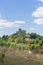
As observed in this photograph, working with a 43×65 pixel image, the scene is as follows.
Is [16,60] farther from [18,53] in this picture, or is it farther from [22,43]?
[22,43]

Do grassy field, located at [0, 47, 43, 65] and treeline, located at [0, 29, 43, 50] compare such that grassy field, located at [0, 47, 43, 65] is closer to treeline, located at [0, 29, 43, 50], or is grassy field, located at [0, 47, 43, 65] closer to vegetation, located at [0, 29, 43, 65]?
vegetation, located at [0, 29, 43, 65]

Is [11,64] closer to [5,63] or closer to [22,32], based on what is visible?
[5,63]

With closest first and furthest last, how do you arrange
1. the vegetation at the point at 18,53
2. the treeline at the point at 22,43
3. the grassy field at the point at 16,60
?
1. the grassy field at the point at 16,60
2. the vegetation at the point at 18,53
3. the treeline at the point at 22,43

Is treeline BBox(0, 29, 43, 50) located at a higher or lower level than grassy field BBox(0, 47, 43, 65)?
higher

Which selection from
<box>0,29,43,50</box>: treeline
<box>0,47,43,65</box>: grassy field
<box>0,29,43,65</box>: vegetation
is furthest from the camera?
<box>0,29,43,50</box>: treeline

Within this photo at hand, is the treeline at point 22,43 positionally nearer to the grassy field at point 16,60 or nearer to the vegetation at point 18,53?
the vegetation at point 18,53

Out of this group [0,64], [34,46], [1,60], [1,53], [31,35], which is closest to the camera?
[0,64]

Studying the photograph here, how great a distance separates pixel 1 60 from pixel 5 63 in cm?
69

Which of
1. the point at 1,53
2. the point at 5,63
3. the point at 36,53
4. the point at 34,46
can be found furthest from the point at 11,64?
the point at 34,46

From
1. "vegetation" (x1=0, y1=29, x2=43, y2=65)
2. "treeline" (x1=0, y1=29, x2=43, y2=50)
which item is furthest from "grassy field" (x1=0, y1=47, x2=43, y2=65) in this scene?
"treeline" (x1=0, y1=29, x2=43, y2=50)

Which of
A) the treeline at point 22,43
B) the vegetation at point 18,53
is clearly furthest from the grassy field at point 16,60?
the treeline at point 22,43

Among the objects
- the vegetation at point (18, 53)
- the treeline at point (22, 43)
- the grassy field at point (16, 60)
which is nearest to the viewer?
the grassy field at point (16, 60)

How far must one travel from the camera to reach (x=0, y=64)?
10.3m

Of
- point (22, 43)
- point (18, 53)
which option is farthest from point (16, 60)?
point (22, 43)
